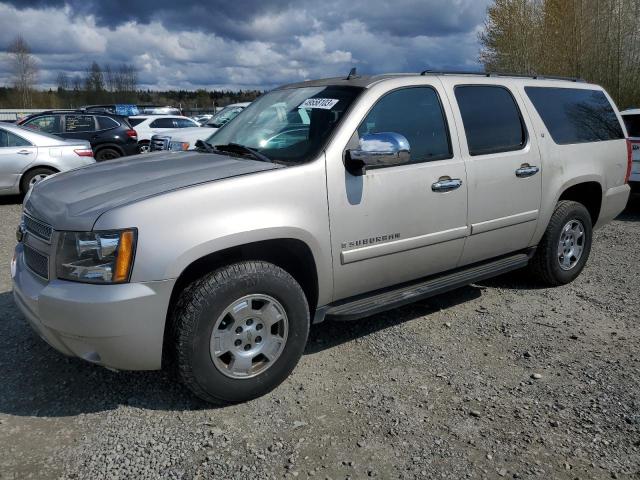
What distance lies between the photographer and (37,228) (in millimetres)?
3088

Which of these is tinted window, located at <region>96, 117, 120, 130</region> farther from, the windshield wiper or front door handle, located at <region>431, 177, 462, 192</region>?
Answer: front door handle, located at <region>431, 177, 462, 192</region>

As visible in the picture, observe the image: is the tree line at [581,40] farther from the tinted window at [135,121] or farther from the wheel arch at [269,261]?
the wheel arch at [269,261]

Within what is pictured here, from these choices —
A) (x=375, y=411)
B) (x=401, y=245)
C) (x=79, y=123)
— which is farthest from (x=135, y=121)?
(x=375, y=411)

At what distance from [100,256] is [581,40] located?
17.5 meters

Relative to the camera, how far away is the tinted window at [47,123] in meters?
13.3

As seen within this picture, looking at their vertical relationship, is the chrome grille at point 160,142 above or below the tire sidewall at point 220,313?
above

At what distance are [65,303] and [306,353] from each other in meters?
1.70

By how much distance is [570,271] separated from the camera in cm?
519

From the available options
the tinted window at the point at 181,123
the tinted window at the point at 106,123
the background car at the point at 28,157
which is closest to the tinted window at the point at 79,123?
the tinted window at the point at 106,123

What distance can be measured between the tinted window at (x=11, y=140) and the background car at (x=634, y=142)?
9.92m

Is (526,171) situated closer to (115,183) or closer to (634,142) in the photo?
(115,183)

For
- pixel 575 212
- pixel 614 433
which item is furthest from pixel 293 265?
pixel 575 212

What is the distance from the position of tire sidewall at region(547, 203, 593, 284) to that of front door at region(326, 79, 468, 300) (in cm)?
133

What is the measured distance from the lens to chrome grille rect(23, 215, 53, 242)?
2.93 metres
